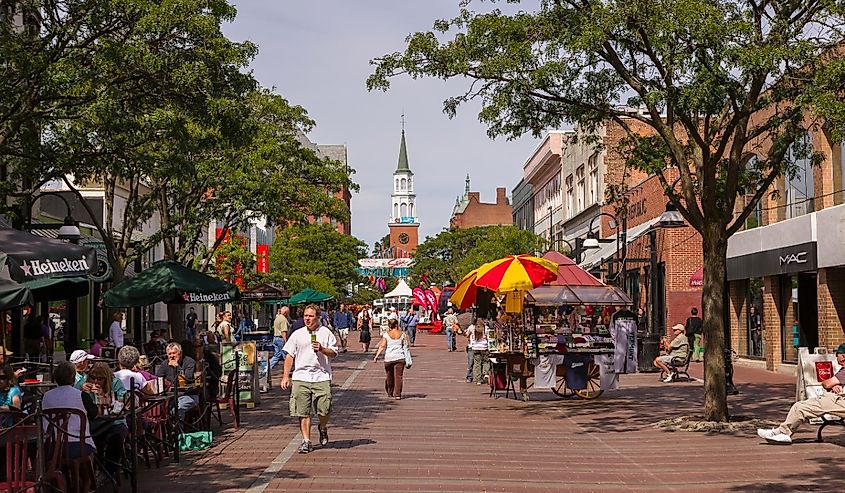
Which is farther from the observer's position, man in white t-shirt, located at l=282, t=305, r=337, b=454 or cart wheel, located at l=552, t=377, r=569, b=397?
cart wheel, located at l=552, t=377, r=569, b=397

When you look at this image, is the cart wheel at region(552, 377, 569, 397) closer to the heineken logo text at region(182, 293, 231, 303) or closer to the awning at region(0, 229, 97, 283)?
the heineken logo text at region(182, 293, 231, 303)

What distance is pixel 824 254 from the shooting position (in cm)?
2491

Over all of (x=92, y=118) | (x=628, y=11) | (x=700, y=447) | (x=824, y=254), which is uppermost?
(x=628, y=11)

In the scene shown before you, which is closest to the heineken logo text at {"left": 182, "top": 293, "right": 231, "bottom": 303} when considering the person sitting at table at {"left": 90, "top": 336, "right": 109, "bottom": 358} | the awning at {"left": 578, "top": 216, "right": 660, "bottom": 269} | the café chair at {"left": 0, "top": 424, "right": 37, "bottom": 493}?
the person sitting at table at {"left": 90, "top": 336, "right": 109, "bottom": 358}

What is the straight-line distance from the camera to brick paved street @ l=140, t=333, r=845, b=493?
1128 cm

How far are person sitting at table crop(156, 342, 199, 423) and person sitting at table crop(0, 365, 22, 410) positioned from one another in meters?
2.98

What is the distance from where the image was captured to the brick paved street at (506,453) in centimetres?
1128

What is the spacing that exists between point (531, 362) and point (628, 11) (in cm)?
834

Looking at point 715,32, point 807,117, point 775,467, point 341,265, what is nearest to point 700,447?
point 775,467

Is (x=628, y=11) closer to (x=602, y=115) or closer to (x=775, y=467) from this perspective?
(x=602, y=115)

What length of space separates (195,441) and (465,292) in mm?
10643

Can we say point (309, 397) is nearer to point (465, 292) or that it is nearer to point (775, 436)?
point (775, 436)

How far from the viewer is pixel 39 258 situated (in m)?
11.6

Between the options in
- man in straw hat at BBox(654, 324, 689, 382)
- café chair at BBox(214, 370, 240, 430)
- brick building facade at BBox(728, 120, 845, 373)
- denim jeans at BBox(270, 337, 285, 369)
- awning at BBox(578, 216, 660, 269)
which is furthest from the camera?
awning at BBox(578, 216, 660, 269)
